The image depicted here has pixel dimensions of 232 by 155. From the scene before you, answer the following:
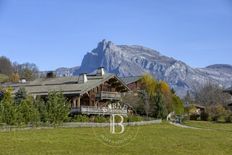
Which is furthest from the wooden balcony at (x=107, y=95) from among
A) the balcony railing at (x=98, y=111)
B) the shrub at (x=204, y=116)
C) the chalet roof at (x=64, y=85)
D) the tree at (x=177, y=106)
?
the shrub at (x=204, y=116)

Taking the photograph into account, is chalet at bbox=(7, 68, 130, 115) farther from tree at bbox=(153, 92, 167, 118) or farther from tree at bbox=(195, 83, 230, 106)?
tree at bbox=(195, 83, 230, 106)

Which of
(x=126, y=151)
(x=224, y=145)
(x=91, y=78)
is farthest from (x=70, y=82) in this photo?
(x=126, y=151)

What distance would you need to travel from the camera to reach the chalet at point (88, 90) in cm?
6212

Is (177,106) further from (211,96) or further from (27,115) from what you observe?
(211,96)

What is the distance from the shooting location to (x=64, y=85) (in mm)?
65938

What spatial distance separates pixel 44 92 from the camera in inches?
2530

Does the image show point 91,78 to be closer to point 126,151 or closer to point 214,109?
point 214,109

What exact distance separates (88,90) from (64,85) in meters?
4.15

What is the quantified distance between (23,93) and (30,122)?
17682 mm

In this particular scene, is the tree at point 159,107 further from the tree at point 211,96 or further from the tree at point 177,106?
the tree at point 211,96

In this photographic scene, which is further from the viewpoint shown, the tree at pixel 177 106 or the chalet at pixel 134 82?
the chalet at pixel 134 82

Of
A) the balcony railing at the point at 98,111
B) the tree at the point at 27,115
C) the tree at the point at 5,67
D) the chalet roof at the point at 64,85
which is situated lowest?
the tree at the point at 27,115

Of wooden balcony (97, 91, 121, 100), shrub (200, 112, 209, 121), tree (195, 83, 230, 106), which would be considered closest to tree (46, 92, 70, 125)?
wooden balcony (97, 91, 121, 100)

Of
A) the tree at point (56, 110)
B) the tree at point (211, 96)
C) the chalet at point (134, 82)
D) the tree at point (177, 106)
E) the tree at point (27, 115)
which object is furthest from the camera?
the tree at point (211, 96)
